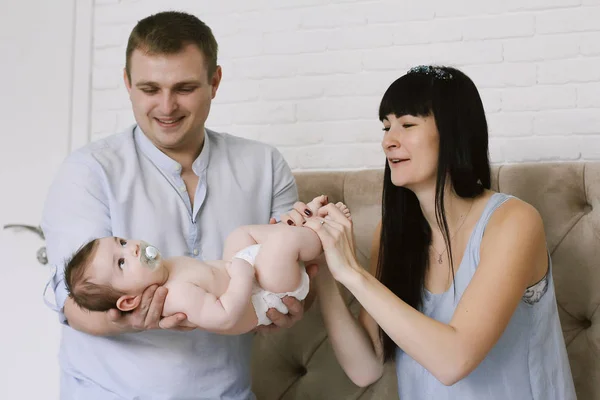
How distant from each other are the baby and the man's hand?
16mm

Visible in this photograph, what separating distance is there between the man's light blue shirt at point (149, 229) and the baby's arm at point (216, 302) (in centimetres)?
31

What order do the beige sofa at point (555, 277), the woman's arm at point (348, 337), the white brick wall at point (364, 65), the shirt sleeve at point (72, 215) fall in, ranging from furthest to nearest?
1. the white brick wall at point (364, 65)
2. the beige sofa at point (555, 277)
3. the woman's arm at point (348, 337)
4. the shirt sleeve at point (72, 215)

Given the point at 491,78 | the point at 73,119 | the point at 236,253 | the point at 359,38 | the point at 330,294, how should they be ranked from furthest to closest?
the point at 73,119 → the point at 359,38 → the point at 491,78 → the point at 330,294 → the point at 236,253

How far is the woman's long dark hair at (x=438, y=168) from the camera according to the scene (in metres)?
2.04

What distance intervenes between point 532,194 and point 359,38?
3.07 ft

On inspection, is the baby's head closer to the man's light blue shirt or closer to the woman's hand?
the man's light blue shirt

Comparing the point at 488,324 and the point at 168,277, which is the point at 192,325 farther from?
the point at 488,324

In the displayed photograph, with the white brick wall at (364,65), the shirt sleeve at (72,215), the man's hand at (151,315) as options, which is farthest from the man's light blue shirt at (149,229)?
the white brick wall at (364,65)

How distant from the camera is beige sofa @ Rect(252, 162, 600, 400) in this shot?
7.57 feet

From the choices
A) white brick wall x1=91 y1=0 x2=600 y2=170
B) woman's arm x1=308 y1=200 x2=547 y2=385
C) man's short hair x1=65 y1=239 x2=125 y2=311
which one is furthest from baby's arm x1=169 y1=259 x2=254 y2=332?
white brick wall x1=91 y1=0 x2=600 y2=170

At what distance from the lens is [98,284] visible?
1757 mm

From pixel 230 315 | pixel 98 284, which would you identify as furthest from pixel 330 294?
pixel 98 284

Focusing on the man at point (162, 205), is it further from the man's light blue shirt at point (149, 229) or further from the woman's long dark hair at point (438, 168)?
the woman's long dark hair at point (438, 168)

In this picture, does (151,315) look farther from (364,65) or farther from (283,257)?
(364,65)
